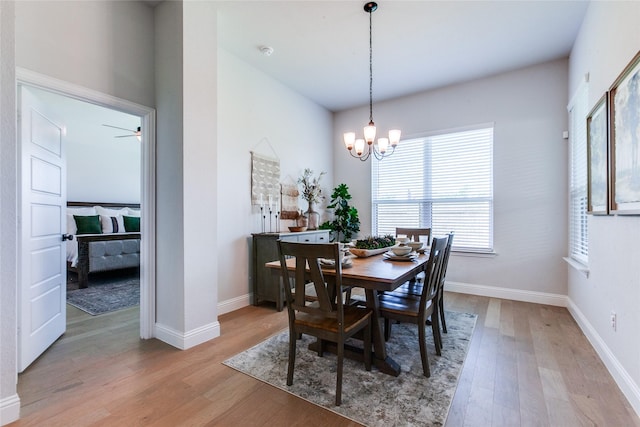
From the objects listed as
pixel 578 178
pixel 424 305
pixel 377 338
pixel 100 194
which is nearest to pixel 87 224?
pixel 100 194

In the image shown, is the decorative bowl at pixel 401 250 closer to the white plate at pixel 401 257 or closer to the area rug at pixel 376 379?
the white plate at pixel 401 257

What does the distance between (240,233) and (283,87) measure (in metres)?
2.28

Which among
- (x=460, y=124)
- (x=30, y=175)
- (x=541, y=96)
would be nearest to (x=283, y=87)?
(x=460, y=124)

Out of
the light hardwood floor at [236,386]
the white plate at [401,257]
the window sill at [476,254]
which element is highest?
the white plate at [401,257]

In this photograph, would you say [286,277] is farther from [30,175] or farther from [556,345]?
[556,345]

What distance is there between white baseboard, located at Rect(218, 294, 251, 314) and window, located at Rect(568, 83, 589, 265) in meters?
3.68

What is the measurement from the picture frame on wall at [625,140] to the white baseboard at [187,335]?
3232 millimetres

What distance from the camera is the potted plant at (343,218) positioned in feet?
16.0

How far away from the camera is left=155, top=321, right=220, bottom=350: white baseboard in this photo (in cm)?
247

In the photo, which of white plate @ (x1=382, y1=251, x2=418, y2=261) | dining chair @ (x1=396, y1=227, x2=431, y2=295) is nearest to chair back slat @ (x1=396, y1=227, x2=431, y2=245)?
dining chair @ (x1=396, y1=227, x2=431, y2=295)

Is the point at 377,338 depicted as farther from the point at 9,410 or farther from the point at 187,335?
the point at 9,410

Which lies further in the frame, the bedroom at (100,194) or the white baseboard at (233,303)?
the bedroom at (100,194)

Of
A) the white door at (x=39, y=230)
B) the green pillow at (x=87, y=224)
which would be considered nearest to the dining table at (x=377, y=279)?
the white door at (x=39, y=230)

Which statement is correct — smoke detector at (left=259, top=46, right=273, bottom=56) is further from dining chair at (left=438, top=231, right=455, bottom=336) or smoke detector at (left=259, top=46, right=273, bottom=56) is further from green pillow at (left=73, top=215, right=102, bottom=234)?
green pillow at (left=73, top=215, right=102, bottom=234)
